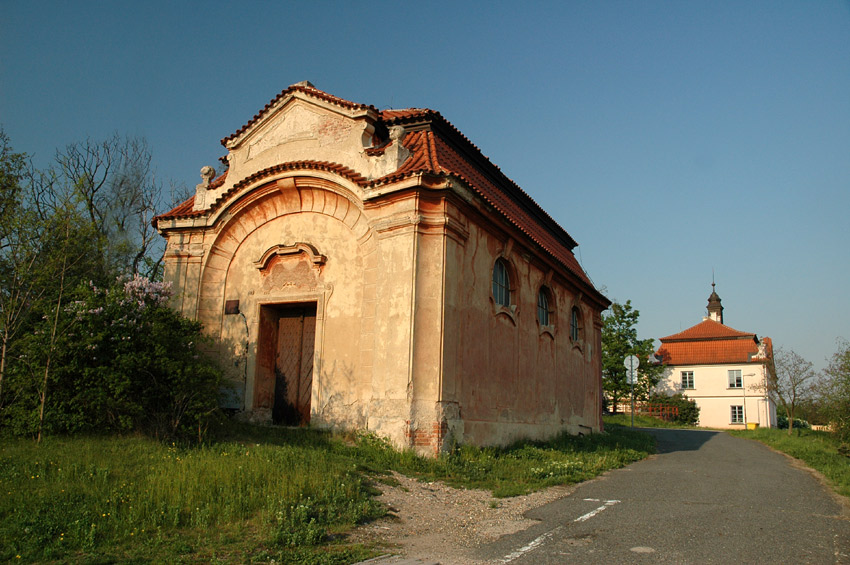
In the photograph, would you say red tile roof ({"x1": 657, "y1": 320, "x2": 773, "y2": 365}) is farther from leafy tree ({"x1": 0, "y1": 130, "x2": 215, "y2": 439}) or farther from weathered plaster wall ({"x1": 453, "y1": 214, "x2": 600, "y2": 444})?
leafy tree ({"x1": 0, "y1": 130, "x2": 215, "y2": 439})

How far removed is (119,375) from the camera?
32.3 ft

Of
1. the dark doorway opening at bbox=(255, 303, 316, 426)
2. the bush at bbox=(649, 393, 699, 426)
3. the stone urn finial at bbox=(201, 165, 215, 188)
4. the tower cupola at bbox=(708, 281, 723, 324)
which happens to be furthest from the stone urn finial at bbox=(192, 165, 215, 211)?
the tower cupola at bbox=(708, 281, 723, 324)

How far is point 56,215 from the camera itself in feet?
32.1

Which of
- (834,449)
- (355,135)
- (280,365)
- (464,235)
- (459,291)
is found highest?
(355,135)

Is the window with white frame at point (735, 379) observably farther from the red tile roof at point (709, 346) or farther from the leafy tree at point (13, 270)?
the leafy tree at point (13, 270)

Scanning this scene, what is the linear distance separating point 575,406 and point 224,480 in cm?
1395

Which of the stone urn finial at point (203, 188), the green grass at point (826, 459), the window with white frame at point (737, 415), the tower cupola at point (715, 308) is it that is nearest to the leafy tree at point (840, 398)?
the green grass at point (826, 459)

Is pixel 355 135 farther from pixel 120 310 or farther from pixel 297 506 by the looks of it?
pixel 297 506

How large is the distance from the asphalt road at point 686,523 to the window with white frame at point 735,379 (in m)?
41.2

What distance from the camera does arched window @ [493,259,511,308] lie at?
569 inches

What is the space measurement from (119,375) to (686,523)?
27.2ft

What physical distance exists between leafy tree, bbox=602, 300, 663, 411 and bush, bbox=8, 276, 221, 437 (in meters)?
37.9

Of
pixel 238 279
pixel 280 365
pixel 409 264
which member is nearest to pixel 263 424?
pixel 280 365

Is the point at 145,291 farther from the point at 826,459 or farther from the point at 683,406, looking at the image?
the point at 683,406
